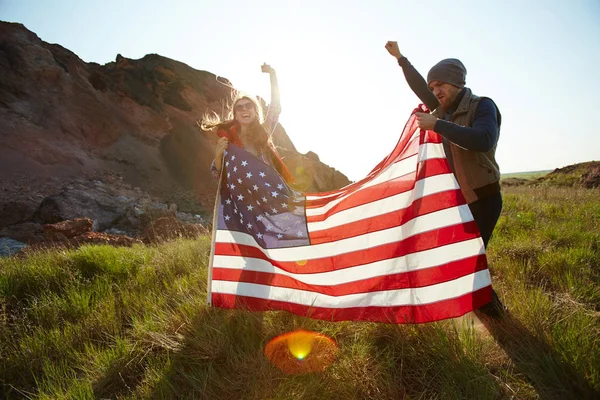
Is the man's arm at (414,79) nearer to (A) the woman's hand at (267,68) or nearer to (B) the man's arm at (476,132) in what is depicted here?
(B) the man's arm at (476,132)

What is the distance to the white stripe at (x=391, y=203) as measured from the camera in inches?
98.5

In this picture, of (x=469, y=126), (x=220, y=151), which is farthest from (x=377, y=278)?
(x=220, y=151)

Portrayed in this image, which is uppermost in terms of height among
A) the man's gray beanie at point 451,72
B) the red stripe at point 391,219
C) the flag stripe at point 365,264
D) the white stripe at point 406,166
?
the man's gray beanie at point 451,72

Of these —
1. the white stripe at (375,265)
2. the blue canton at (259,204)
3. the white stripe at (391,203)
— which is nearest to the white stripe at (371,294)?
the white stripe at (375,265)

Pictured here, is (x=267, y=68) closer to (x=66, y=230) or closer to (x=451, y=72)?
(x=451, y=72)

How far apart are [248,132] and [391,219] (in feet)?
7.13

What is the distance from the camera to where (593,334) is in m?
1.92

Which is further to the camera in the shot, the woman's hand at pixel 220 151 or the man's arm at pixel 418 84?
the woman's hand at pixel 220 151

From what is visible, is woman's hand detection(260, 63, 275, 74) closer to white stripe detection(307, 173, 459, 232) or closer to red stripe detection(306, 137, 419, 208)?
red stripe detection(306, 137, 419, 208)

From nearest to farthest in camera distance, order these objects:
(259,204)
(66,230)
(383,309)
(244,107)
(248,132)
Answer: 1. (383,309)
2. (259,204)
3. (244,107)
4. (248,132)
5. (66,230)

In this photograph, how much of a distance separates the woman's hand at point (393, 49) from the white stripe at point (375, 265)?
1979 mm

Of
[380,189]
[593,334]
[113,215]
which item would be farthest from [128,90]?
[593,334]

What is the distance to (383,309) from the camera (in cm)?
243

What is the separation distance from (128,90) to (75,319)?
1048 inches
